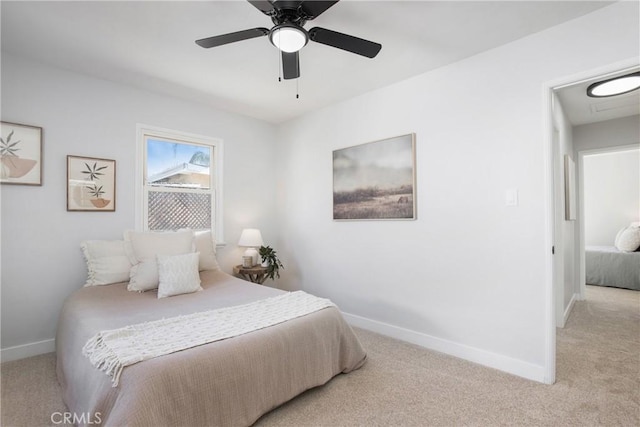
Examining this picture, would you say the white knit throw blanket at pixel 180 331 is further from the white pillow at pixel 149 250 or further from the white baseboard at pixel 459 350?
the white baseboard at pixel 459 350

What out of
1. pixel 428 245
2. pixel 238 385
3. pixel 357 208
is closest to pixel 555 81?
pixel 428 245

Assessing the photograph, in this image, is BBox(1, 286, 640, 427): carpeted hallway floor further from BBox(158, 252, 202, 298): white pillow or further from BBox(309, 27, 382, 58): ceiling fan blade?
BBox(309, 27, 382, 58): ceiling fan blade

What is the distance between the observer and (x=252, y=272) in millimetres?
3584

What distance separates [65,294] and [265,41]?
110 inches

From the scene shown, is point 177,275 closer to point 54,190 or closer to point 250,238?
point 250,238

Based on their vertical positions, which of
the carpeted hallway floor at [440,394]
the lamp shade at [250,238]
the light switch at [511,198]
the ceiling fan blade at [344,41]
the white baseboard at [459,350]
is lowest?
the carpeted hallway floor at [440,394]

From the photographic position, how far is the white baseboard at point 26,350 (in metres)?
2.48

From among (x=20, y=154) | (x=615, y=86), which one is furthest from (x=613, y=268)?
(x=20, y=154)

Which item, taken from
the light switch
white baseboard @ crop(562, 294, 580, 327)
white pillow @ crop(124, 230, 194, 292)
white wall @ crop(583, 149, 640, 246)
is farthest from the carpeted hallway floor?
white wall @ crop(583, 149, 640, 246)

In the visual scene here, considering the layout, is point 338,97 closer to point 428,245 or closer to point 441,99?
point 441,99

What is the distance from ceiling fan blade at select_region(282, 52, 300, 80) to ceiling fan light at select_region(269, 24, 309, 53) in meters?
0.10

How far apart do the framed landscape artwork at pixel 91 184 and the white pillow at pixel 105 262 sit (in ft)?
1.19

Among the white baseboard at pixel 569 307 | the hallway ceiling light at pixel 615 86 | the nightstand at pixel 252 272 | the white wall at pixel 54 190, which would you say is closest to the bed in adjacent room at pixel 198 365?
the white wall at pixel 54 190

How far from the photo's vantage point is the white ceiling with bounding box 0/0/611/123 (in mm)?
1960
